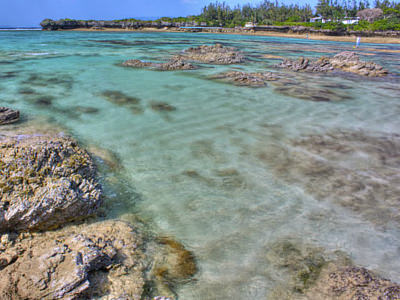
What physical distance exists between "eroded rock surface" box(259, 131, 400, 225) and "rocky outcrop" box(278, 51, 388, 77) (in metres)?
10.9

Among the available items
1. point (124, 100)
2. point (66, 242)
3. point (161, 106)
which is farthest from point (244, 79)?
point (66, 242)

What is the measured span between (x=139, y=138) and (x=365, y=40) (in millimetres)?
77220

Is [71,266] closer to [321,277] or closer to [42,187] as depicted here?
[42,187]

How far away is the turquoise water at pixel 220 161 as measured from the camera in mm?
3008

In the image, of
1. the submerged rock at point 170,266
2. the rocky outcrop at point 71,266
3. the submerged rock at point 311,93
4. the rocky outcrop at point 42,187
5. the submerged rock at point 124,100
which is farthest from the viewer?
the submerged rock at point 311,93

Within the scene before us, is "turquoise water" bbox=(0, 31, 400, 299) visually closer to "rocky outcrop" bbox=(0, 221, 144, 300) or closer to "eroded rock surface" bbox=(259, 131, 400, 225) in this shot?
"eroded rock surface" bbox=(259, 131, 400, 225)

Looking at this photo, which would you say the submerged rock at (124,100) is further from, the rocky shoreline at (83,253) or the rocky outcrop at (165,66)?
the rocky outcrop at (165,66)

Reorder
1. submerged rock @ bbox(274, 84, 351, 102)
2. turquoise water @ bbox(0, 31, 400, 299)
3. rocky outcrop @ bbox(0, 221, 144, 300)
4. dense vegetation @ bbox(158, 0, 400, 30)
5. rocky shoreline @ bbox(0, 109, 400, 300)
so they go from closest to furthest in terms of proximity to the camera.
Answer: rocky outcrop @ bbox(0, 221, 144, 300) < rocky shoreline @ bbox(0, 109, 400, 300) < turquoise water @ bbox(0, 31, 400, 299) < submerged rock @ bbox(274, 84, 351, 102) < dense vegetation @ bbox(158, 0, 400, 30)

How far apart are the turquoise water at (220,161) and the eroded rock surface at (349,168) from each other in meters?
0.21

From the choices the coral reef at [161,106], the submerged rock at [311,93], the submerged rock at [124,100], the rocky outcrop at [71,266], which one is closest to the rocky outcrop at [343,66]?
the submerged rock at [311,93]

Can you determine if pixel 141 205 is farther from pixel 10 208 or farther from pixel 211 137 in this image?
pixel 211 137

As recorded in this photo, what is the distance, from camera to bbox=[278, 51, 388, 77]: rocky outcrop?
1576 centimetres

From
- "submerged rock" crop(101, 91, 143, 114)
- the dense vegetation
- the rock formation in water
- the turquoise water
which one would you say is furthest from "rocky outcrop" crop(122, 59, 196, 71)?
the dense vegetation

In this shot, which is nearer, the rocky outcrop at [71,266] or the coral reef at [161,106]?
the rocky outcrop at [71,266]
